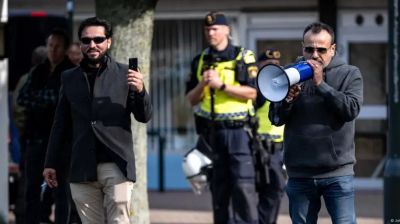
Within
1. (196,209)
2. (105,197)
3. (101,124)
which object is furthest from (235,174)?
(196,209)

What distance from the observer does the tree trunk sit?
28.6ft

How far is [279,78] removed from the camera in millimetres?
6543

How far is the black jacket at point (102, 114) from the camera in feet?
23.3

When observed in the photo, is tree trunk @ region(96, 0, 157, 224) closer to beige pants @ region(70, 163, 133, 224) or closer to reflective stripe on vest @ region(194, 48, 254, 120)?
reflective stripe on vest @ region(194, 48, 254, 120)

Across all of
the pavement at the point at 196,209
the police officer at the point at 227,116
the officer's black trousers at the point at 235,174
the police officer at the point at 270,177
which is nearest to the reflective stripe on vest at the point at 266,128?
the police officer at the point at 270,177

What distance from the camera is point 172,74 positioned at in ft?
49.8

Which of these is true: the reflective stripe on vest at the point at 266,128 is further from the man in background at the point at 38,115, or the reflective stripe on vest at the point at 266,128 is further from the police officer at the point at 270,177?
the man in background at the point at 38,115

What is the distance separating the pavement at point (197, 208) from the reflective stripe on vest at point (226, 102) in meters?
A: 2.46

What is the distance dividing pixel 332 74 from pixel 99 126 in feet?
5.39

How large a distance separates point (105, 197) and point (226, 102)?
230 cm

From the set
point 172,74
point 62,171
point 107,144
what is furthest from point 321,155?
point 172,74

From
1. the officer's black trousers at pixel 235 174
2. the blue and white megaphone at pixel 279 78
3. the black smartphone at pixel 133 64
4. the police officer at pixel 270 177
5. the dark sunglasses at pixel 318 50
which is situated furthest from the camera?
the police officer at pixel 270 177

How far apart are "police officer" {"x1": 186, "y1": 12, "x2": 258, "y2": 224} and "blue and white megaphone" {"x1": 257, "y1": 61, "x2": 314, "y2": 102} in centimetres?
238

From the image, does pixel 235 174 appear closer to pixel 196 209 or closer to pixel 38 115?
pixel 38 115
